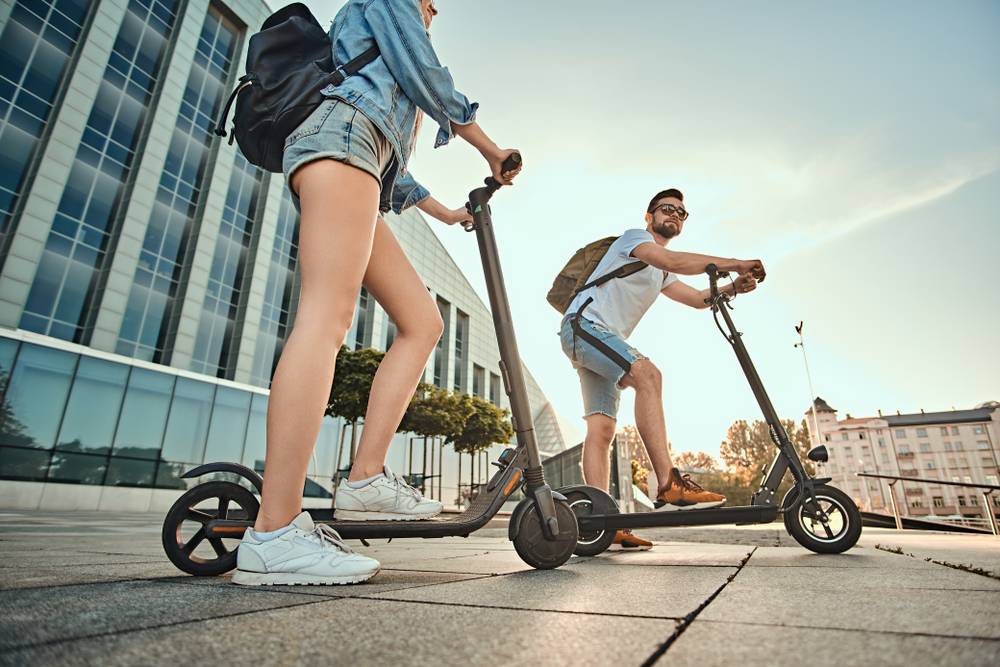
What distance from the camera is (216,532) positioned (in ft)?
5.69

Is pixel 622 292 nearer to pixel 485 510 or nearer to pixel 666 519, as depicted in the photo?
pixel 666 519

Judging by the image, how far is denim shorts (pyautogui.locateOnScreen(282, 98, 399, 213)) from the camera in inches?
64.7

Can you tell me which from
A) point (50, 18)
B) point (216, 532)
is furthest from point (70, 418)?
point (216, 532)

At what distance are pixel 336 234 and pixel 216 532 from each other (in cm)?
109

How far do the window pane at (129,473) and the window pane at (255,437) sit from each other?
3319 millimetres

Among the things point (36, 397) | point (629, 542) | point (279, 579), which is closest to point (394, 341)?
point (279, 579)

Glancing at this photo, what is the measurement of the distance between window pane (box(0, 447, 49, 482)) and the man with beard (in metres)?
18.3

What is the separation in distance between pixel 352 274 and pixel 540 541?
4.17 feet

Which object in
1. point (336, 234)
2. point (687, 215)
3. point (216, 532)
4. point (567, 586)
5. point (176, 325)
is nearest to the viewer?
point (567, 586)

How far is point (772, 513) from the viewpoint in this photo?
2.79 meters

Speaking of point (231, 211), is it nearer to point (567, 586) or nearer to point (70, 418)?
point (70, 418)

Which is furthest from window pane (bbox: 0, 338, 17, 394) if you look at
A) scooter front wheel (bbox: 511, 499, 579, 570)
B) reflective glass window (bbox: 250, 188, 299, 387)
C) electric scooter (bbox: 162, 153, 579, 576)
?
scooter front wheel (bbox: 511, 499, 579, 570)

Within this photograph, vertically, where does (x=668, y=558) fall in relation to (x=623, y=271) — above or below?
below

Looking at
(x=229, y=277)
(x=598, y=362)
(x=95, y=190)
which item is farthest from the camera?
(x=229, y=277)
